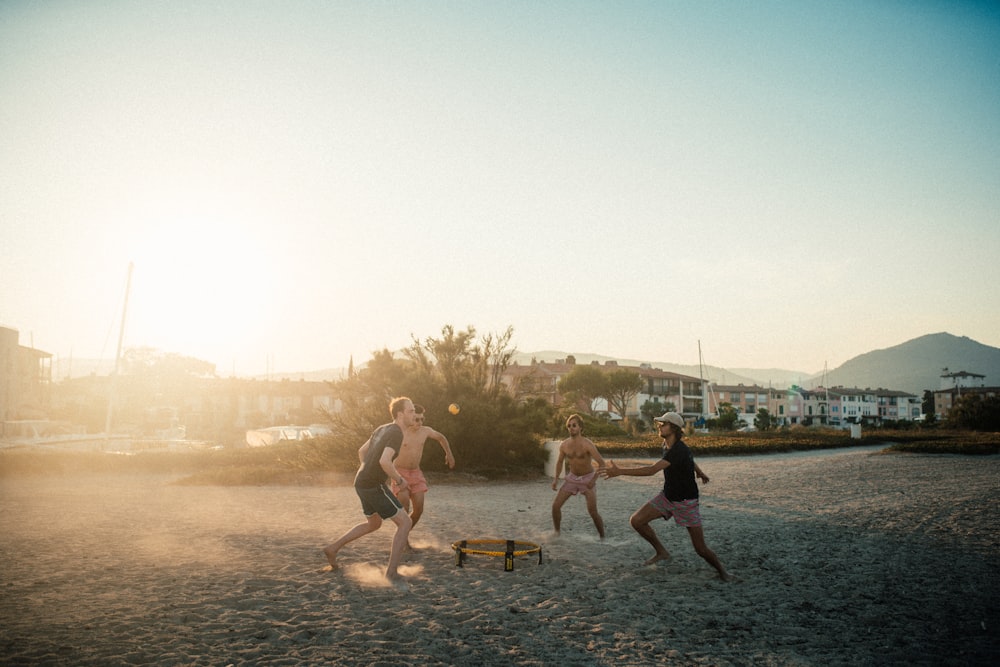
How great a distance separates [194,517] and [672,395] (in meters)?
92.7

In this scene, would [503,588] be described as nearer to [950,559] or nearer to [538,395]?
[950,559]

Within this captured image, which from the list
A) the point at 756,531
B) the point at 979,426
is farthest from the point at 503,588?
the point at 979,426

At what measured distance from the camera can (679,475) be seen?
7.22 meters

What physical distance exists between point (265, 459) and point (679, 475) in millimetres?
20112

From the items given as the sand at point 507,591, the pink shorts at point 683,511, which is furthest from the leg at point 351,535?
the pink shorts at point 683,511

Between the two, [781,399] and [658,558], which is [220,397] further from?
[781,399]

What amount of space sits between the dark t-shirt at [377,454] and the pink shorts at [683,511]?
308cm

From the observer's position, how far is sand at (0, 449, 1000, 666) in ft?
16.4

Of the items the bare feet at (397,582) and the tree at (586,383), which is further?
the tree at (586,383)

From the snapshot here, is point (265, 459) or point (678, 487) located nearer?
point (678, 487)

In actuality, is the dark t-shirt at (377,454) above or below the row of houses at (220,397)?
below

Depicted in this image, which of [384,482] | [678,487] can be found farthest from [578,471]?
[384,482]

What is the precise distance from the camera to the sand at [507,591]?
501 cm

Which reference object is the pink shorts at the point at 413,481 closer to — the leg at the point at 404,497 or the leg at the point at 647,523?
the leg at the point at 404,497
